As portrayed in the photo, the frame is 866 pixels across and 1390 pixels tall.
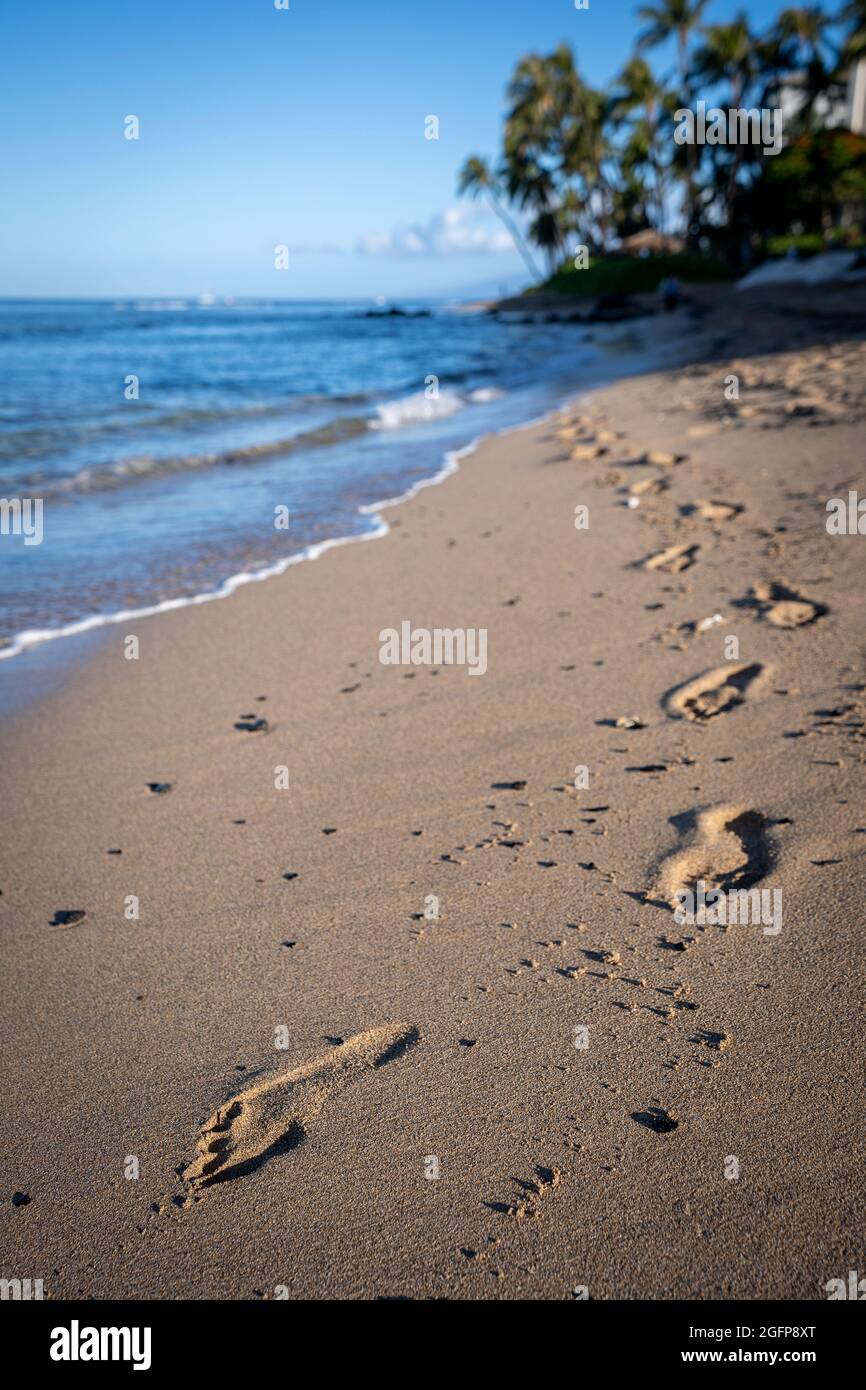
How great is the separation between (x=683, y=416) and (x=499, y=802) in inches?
285

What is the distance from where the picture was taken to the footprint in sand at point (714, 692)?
10.9ft

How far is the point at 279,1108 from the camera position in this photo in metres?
1.87

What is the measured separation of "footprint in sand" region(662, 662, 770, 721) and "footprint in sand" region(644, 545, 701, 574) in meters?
1.29

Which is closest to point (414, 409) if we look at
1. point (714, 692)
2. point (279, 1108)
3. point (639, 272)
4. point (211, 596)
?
point (211, 596)

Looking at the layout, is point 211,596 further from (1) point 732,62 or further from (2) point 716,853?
(1) point 732,62

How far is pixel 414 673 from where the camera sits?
12.9ft

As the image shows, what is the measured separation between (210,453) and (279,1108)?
390 inches

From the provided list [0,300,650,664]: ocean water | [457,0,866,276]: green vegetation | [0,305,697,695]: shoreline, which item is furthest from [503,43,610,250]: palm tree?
[0,305,697,695]: shoreline

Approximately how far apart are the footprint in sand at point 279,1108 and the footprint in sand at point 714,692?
5.94 feet

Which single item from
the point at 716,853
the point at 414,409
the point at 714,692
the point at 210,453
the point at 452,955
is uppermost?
the point at 414,409

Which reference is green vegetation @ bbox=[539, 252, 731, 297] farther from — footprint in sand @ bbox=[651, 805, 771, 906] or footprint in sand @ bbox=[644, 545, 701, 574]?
footprint in sand @ bbox=[651, 805, 771, 906]

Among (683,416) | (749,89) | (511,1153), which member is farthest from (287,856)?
(749,89)

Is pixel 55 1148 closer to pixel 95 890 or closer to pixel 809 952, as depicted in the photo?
pixel 95 890

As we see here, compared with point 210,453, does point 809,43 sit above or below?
above
